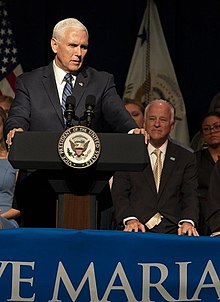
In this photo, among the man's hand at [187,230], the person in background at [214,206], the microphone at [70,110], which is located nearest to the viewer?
the microphone at [70,110]

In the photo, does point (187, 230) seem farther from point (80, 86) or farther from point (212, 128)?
point (212, 128)

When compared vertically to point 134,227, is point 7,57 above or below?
above

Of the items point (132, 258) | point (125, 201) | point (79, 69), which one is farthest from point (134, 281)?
point (125, 201)

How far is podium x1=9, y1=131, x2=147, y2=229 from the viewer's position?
3475 millimetres

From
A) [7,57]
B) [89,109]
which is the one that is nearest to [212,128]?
[7,57]

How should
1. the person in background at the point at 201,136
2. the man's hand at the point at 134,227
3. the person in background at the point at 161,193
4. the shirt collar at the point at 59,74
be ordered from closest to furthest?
the shirt collar at the point at 59,74 < the man's hand at the point at 134,227 < the person in background at the point at 161,193 < the person in background at the point at 201,136

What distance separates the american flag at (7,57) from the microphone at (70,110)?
3657mm

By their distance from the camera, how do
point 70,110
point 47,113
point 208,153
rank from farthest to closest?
point 208,153 → point 47,113 → point 70,110

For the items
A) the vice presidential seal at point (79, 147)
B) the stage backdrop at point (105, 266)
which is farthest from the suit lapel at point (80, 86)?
the stage backdrop at point (105, 266)

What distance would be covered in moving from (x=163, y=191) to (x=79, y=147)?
59.4 inches

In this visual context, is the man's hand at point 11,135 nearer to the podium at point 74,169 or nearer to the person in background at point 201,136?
the podium at point 74,169

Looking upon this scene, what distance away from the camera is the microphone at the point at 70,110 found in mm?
3514

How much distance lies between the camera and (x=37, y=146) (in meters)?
3.48

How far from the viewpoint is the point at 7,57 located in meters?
7.20
